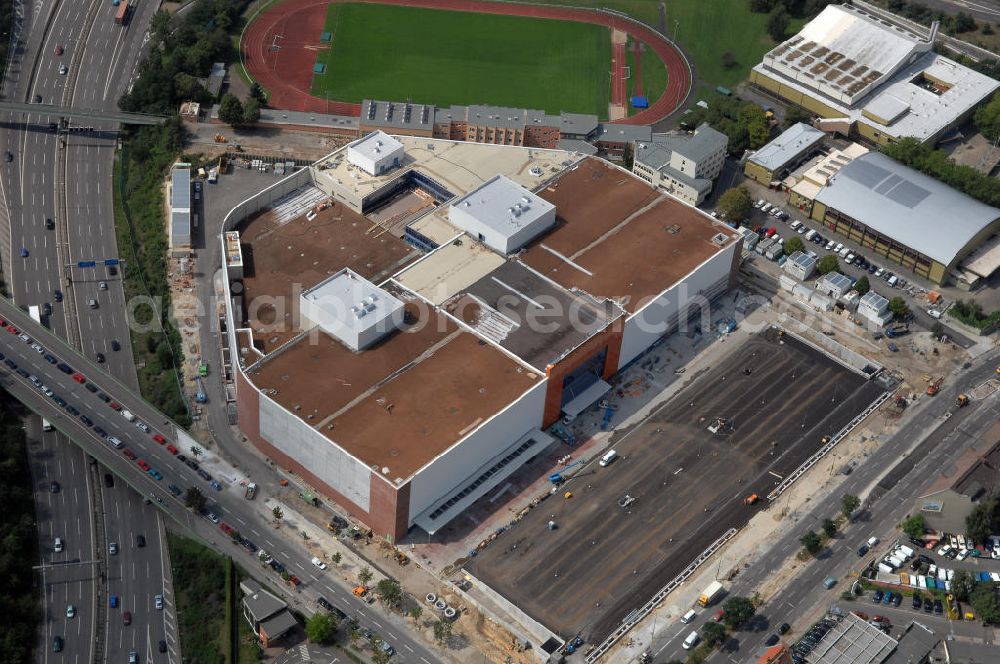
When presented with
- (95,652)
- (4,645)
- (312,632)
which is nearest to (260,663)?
(312,632)

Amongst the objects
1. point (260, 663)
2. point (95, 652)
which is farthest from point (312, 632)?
point (95, 652)

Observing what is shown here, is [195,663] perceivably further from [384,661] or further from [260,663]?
[384,661]

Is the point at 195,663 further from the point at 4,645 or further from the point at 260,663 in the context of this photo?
the point at 4,645

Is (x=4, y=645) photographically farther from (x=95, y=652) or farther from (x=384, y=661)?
(x=384, y=661)

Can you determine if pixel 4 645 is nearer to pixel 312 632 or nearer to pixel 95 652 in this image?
pixel 95 652

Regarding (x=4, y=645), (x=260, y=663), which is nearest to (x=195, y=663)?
(x=260, y=663)

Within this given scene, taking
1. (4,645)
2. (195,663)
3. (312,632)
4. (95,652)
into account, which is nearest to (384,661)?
(312,632)
